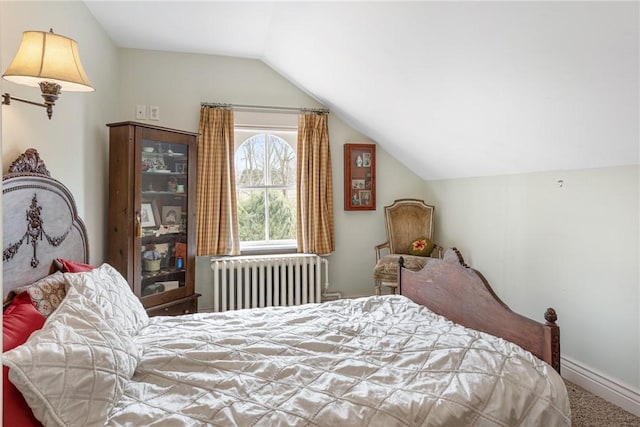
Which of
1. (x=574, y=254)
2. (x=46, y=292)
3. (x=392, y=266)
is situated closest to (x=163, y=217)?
(x=46, y=292)

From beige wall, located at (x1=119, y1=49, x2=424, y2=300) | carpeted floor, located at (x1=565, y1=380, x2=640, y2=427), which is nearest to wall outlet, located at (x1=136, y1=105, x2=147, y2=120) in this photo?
beige wall, located at (x1=119, y1=49, x2=424, y2=300)

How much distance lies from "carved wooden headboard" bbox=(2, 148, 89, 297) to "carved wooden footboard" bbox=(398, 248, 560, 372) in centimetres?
196

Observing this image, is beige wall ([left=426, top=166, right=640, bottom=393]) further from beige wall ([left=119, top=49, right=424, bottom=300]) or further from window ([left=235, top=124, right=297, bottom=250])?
window ([left=235, top=124, right=297, bottom=250])

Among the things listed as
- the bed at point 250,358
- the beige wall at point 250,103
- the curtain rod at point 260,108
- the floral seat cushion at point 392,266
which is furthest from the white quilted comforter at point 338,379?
the curtain rod at point 260,108

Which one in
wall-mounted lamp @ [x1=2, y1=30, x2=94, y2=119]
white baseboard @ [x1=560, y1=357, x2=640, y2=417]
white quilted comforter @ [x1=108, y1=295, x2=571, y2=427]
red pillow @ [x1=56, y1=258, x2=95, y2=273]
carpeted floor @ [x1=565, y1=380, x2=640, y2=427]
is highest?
wall-mounted lamp @ [x1=2, y1=30, x2=94, y2=119]

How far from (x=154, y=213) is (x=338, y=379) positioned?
217 centimetres

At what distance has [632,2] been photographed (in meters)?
1.52

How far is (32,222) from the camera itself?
1829mm

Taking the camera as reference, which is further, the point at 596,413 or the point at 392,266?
the point at 392,266

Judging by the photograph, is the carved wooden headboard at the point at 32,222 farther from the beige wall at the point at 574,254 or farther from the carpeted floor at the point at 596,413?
the beige wall at the point at 574,254

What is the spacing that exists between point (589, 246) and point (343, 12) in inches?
83.2

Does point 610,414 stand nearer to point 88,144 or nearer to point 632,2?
point 632,2

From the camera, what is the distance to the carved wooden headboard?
1674 mm

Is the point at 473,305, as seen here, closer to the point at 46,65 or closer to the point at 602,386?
the point at 602,386
